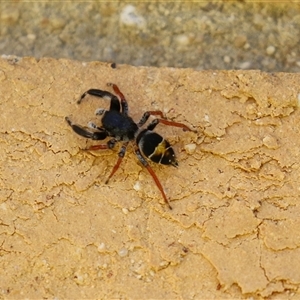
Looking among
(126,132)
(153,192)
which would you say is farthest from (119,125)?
(153,192)

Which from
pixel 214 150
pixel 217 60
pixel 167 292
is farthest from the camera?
pixel 217 60

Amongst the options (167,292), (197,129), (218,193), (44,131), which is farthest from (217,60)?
(167,292)

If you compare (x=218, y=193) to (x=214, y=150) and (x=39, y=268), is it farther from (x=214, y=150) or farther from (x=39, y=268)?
(x=39, y=268)

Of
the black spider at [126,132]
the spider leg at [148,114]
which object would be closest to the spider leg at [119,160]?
the black spider at [126,132]

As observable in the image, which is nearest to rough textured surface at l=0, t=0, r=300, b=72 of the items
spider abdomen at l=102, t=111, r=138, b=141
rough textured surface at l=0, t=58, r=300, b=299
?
rough textured surface at l=0, t=58, r=300, b=299

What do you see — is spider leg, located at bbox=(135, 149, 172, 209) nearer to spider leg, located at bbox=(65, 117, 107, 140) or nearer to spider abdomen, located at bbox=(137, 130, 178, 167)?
spider abdomen, located at bbox=(137, 130, 178, 167)
